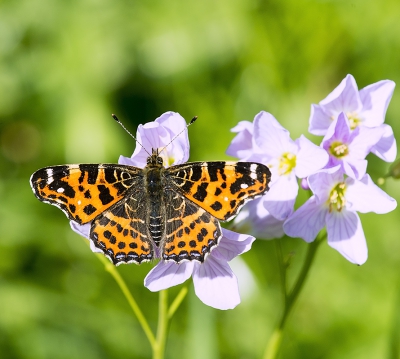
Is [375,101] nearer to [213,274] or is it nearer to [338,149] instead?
[338,149]

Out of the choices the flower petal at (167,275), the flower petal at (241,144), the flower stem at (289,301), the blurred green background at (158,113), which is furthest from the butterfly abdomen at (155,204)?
the blurred green background at (158,113)

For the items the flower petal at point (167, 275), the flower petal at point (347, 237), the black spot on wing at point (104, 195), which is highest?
the black spot on wing at point (104, 195)

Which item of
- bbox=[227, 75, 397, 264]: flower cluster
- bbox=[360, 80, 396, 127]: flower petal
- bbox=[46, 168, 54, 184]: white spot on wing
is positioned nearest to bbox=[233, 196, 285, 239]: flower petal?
bbox=[227, 75, 397, 264]: flower cluster

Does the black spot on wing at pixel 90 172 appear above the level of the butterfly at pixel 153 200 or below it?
above

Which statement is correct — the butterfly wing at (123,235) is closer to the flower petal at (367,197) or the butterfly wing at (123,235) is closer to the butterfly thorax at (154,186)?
the butterfly thorax at (154,186)

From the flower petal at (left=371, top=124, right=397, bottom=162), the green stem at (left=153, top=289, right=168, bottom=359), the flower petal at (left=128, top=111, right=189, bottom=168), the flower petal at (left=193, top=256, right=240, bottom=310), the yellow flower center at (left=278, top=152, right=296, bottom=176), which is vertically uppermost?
the flower petal at (left=128, top=111, right=189, bottom=168)

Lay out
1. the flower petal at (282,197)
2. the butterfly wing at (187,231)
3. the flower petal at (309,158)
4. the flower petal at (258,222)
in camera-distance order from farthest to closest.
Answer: the flower petal at (258,222), the flower petal at (282,197), the flower petal at (309,158), the butterfly wing at (187,231)

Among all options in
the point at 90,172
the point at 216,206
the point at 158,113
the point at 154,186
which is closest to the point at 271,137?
the point at 216,206

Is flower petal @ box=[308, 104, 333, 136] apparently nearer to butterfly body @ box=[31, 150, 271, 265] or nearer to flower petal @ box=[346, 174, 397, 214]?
flower petal @ box=[346, 174, 397, 214]

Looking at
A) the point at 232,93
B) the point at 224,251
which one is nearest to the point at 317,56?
the point at 232,93
